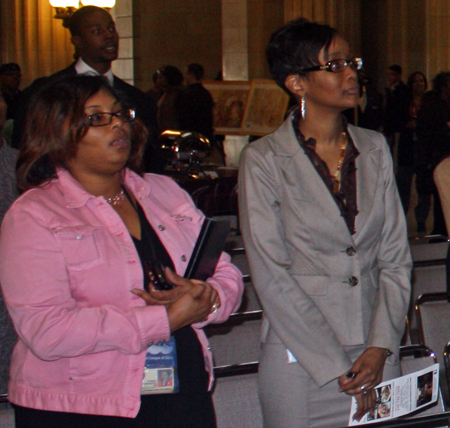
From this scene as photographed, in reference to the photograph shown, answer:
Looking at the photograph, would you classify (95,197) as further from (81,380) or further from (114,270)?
(81,380)

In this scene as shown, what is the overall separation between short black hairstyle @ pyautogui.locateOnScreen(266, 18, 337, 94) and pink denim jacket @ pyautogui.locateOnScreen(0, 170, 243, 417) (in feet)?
2.52

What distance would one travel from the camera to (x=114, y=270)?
2199mm

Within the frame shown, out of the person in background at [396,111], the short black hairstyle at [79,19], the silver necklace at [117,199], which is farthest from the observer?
the person in background at [396,111]

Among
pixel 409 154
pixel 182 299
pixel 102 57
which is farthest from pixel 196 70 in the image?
pixel 182 299

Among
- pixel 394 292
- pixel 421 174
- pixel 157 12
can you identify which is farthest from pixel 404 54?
pixel 394 292

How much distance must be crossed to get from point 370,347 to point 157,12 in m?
13.3

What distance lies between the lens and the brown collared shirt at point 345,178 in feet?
8.27

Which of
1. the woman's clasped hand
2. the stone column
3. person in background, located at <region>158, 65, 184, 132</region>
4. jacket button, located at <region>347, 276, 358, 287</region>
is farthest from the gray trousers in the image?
the stone column

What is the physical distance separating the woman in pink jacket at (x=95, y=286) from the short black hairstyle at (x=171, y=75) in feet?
27.2

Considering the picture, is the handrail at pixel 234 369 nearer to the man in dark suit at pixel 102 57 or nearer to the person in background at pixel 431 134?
the man in dark suit at pixel 102 57

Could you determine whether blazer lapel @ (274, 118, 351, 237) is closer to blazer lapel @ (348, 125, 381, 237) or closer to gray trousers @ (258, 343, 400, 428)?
blazer lapel @ (348, 125, 381, 237)

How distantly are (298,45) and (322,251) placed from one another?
0.65 metres

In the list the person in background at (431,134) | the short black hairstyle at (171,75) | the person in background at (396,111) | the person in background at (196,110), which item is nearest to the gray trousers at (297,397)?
the person in background at (431,134)

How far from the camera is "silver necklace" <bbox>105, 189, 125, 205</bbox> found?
2.41 metres
